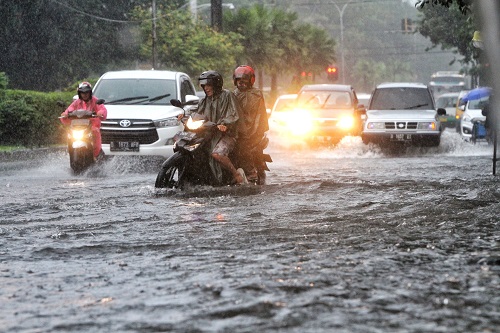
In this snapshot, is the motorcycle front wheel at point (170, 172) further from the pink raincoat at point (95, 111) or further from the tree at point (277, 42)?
the tree at point (277, 42)

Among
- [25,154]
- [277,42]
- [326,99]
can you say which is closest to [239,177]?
[25,154]

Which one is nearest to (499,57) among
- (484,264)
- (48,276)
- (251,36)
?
(484,264)

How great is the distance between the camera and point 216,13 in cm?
4447

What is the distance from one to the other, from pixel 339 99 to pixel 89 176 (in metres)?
12.4

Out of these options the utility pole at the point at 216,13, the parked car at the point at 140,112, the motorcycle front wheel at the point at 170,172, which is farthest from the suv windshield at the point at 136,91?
the utility pole at the point at 216,13

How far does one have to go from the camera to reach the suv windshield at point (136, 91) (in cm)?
2091

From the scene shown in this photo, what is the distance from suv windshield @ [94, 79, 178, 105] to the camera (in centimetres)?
2091

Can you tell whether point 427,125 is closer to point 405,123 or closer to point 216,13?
point 405,123

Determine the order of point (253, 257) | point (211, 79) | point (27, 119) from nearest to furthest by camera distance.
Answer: point (253, 257)
point (211, 79)
point (27, 119)

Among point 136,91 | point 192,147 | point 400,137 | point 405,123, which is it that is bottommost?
point 400,137

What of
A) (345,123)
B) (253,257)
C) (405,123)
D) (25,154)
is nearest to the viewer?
(253,257)

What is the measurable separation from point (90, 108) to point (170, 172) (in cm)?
497

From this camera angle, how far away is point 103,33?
187 feet

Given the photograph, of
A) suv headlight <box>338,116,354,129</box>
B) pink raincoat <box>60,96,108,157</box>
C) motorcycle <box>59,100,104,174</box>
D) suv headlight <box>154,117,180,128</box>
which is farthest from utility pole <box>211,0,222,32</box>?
motorcycle <box>59,100,104,174</box>
